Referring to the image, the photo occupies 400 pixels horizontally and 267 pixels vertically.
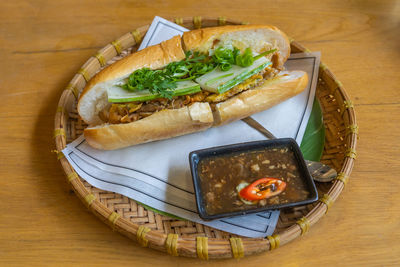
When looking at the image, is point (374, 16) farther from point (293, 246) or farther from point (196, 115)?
point (293, 246)

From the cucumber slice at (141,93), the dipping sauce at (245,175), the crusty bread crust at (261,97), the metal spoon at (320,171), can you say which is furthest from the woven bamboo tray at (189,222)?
the cucumber slice at (141,93)

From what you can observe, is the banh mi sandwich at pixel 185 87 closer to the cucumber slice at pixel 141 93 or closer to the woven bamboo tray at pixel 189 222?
the cucumber slice at pixel 141 93

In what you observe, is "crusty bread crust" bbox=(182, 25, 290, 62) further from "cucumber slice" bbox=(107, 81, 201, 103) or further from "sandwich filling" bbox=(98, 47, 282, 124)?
"cucumber slice" bbox=(107, 81, 201, 103)

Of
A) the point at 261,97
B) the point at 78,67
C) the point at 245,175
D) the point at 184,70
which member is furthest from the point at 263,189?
the point at 78,67

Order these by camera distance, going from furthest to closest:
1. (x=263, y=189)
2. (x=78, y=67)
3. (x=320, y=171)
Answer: (x=78, y=67) < (x=320, y=171) < (x=263, y=189)

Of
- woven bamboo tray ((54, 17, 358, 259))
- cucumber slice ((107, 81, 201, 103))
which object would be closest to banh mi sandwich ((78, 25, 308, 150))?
cucumber slice ((107, 81, 201, 103))

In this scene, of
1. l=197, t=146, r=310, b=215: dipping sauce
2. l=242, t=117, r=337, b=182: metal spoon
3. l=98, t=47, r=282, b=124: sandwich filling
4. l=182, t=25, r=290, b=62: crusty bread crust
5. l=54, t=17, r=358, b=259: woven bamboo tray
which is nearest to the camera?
l=54, t=17, r=358, b=259: woven bamboo tray

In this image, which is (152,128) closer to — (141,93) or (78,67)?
(141,93)
